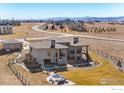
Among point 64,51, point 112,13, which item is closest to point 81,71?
point 64,51

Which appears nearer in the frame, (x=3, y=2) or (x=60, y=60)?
(x=3, y=2)

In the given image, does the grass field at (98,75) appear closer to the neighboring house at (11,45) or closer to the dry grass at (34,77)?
the dry grass at (34,77)

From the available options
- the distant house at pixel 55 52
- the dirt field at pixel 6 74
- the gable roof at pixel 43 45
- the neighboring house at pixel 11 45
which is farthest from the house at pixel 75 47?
the dirt field at pixel 6 74

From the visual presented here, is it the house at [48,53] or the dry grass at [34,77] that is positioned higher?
the house at [48,53]

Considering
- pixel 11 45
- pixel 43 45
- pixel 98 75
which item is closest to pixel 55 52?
pixel 43 45

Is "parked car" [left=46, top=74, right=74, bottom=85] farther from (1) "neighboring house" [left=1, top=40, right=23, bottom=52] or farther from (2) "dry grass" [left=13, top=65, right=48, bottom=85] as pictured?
(1) "neighboring house" [left=1, top=40, right=23, bottom=52]

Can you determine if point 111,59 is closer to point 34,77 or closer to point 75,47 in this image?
point 75,47
